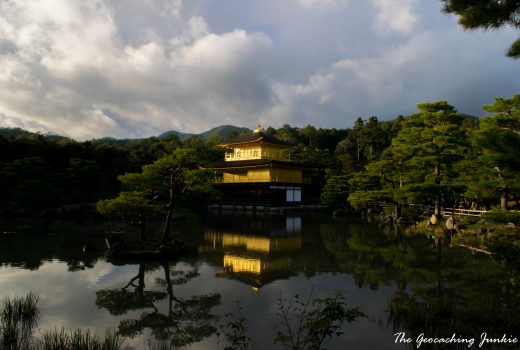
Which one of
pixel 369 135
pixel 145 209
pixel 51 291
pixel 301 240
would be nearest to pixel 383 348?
pixel 51 291

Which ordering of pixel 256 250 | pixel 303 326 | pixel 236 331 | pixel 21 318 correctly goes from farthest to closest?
pixel 256 250 → pixel 21 318 → pixel 236 331 → pixel 303 326

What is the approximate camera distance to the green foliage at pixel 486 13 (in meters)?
5.39

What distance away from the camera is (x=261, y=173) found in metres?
38.9

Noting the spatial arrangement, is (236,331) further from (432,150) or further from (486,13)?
(432,150)

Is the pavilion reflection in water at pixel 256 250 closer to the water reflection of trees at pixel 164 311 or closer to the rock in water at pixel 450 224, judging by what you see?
the water reflection of trees at pixel 164 311

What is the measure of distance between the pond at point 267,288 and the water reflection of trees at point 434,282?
3cm

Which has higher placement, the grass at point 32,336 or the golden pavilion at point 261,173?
the golden pavilion at point 261,173

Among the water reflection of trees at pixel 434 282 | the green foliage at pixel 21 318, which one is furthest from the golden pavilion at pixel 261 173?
the green foliage at pixel 21 318

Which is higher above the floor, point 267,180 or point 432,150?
point 432,150

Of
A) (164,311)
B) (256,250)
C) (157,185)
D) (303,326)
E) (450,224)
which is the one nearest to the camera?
(303,326)

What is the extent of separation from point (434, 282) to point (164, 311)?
6846 millimetres

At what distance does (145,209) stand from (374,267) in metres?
7.89

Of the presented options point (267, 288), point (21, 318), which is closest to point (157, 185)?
point (267, 288)

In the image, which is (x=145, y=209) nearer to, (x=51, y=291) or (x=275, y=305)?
(x=51, y=291)
